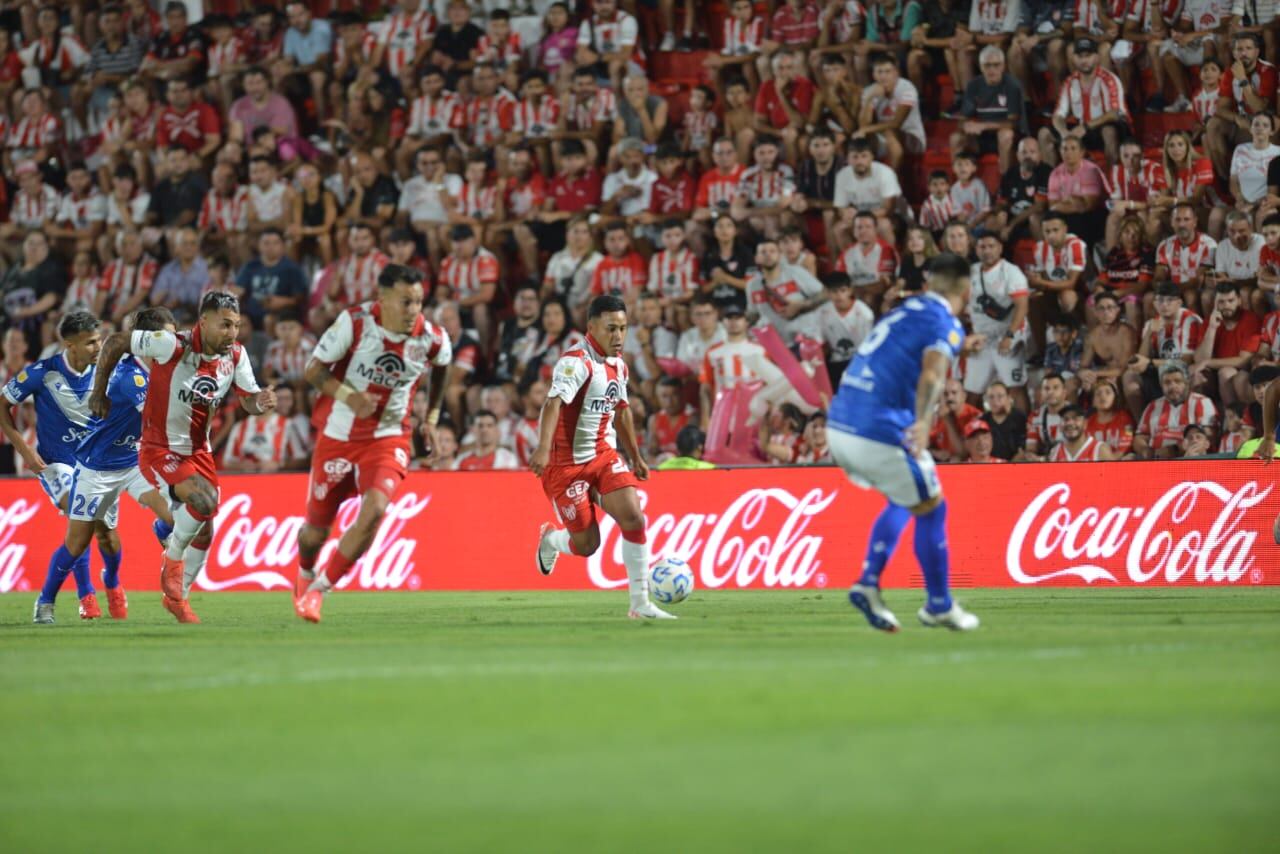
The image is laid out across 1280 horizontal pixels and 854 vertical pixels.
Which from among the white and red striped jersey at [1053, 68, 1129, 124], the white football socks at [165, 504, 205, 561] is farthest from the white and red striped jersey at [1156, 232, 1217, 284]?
the white football socks at [165, 504, 205, 561]

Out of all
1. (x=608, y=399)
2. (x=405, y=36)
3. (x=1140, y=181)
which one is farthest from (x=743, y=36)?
(x=608, y=399)

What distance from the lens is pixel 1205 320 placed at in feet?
61.6

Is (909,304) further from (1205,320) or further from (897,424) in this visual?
(1205,320)

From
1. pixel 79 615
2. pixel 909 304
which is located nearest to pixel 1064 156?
pixel 909 304

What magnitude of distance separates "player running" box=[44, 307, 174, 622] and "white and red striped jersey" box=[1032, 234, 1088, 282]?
9984mm

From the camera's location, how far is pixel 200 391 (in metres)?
13.8

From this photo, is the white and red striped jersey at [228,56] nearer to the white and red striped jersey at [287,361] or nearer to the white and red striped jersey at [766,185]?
the white and red striped jersey at [287,361]

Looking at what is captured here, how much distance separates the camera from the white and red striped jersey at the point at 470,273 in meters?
23.0

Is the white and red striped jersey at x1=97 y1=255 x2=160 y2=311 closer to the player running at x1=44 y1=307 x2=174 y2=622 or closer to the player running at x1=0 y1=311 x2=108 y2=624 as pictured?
the player running at x1=0 y1=311 x2=108 y2=624

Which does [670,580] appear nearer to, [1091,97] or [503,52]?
[1091,97]

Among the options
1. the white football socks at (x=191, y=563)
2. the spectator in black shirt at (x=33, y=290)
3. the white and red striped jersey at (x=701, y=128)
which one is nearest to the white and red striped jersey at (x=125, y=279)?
the spectator in black shirt at (x=33, y=290)

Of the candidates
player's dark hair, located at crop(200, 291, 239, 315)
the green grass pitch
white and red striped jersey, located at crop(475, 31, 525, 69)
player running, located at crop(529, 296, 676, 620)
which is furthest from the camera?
white and red striped jersey, located at crop(475, 31, 525, 69)

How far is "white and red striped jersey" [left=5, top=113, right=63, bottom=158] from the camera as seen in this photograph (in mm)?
27812

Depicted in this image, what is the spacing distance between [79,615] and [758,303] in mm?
8844
